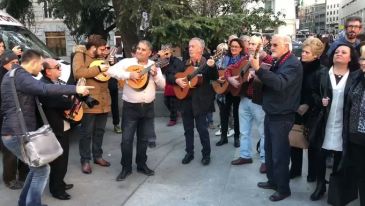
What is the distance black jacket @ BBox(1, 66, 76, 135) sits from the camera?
13.3 feet

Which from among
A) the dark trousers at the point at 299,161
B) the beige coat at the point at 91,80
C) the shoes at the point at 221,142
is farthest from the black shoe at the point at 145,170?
the dark trousers at the point at 299,161

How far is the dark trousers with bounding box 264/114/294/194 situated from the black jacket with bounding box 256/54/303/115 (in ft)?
0.34

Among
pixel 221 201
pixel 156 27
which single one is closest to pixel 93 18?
pixel 156 27

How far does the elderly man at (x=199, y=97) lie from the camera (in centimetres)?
575

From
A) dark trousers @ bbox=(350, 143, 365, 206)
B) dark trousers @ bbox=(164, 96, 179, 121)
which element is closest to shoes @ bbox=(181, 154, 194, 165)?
dark trousers @ bbox=(164, 96, 179, 121)

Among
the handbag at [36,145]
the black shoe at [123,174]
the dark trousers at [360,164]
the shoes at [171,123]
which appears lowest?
the black shoe at [123,174]

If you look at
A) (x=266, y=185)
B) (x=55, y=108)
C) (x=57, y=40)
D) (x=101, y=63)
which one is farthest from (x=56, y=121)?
(x=57, y=40)

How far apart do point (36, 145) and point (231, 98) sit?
11.7 ft

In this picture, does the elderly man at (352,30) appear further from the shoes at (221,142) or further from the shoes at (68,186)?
the shoes at (68,186)

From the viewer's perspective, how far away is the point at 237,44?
6473 mm

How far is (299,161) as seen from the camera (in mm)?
5449

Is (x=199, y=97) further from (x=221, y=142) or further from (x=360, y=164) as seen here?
(x=360, y=164)

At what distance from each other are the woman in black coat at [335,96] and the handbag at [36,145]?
111 inches

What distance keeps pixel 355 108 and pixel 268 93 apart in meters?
0.99
